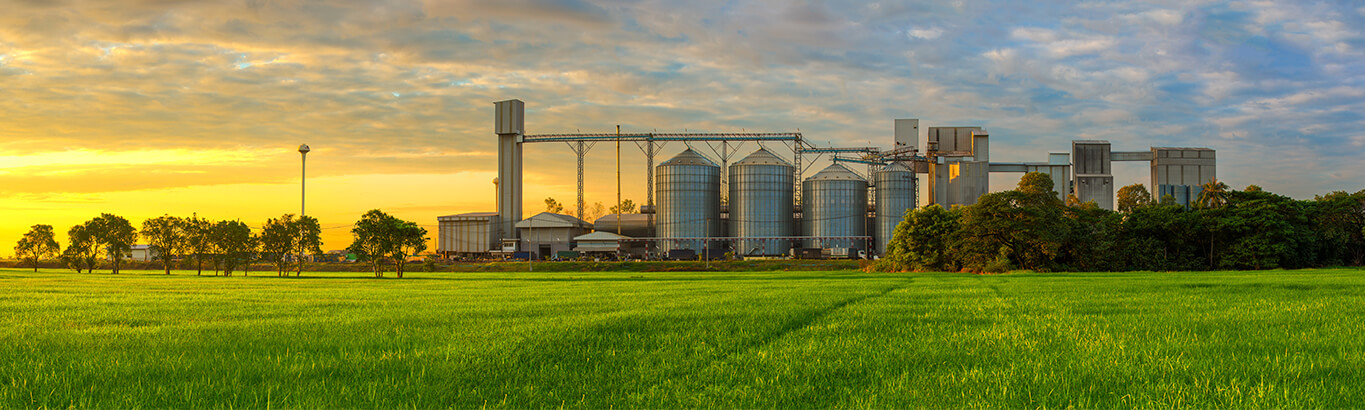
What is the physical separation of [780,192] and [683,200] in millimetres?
14188

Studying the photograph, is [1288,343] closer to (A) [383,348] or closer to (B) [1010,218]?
(A) [383,348]

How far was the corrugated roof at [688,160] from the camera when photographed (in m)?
122

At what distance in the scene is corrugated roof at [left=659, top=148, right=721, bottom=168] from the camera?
122 meters

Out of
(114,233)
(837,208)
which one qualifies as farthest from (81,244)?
(837,208)

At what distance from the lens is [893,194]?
395ft

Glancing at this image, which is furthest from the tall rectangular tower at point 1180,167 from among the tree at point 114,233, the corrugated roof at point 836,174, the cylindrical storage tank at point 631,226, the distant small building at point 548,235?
the tree at point 114,233

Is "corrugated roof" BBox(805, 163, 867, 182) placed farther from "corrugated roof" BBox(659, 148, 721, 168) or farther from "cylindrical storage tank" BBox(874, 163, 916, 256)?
"corrugated roof" BBox(659, 148, 721, 168)

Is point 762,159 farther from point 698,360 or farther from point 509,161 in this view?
point 698,360

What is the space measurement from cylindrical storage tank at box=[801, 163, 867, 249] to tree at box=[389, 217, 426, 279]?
69257 mm

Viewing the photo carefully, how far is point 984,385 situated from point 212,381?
747 centimetres

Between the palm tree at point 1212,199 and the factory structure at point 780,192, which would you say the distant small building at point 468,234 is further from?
the palm tree at point 1212,199

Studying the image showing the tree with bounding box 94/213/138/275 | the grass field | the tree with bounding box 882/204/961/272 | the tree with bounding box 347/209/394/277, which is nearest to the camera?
the grass field

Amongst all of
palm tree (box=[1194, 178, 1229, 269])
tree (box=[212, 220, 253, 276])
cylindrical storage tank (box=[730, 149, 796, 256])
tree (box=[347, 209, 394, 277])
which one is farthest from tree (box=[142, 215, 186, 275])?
palm tree (box=[1194, 178, 1229, 269])

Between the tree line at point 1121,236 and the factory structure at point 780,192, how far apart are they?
4029cm
